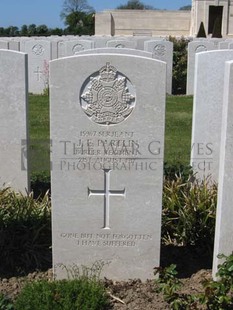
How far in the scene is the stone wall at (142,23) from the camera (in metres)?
49.3

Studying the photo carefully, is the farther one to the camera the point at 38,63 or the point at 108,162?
the point at 38,63

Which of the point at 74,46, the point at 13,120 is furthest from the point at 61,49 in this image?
the point at 13,120

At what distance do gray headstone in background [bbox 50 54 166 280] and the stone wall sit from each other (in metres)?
45.8

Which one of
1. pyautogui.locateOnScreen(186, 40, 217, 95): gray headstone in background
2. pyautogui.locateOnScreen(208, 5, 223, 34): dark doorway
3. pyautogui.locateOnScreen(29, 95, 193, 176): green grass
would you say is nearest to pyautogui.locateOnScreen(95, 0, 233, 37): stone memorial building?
pyautogui.locateOnScreen(208, 5, 223, 34): dark doorway

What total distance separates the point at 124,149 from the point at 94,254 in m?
0.86

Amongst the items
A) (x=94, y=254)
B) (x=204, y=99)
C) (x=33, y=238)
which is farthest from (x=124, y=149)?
(x=204, y=99)

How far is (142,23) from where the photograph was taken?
49.7 metres

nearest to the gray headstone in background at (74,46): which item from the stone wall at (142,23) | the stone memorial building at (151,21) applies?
the stone memorial building at (151,21)

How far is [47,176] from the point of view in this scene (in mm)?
6578

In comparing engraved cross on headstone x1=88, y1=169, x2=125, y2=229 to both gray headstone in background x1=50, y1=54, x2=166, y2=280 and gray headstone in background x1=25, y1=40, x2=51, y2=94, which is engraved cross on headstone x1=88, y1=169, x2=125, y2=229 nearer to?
gray headstone in background x1=50, y1=54, x2=166, y2=280

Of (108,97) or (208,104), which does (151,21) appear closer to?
(208,104)

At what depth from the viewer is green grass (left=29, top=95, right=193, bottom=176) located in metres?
7.34

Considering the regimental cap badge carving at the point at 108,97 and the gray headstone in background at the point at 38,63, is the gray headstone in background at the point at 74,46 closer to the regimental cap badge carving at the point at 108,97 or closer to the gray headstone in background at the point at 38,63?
the gray headstone in background at the point at 38,63

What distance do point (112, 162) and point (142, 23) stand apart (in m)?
47.2
